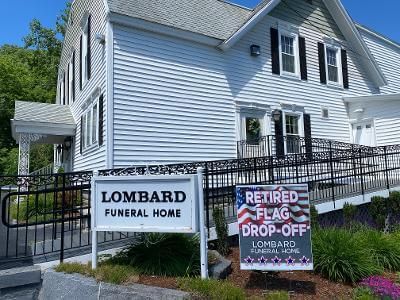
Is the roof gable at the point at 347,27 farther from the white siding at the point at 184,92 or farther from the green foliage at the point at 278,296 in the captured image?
the green foliage at the point at 278,296

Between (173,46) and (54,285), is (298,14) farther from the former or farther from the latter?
(54,285)

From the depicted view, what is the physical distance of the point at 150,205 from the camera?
4.95 m

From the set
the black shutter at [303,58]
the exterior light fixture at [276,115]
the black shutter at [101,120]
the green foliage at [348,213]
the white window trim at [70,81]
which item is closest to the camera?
the green foliage at [348,213]

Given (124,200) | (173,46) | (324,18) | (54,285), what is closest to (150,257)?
(124,200)

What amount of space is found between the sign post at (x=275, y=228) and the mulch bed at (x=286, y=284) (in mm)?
314

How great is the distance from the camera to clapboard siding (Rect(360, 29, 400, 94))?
20.8 metres

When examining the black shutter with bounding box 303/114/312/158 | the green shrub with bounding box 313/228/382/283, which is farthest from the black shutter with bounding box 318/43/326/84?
the green shrub with bounding box 313/228/382/283

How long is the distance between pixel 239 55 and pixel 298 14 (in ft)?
14.5

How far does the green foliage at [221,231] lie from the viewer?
19.9ft

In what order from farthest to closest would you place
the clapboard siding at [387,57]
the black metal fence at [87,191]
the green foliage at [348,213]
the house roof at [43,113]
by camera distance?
the clapboard siding at [387,57], the house roof at [43,113], the green foliage at [348,213], the black metal fence at [87,191]

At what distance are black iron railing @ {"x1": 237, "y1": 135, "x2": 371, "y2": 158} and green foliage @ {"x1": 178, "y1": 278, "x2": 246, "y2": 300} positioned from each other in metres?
8.59

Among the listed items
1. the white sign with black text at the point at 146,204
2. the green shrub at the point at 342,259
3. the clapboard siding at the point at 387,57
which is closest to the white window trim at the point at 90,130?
the white sign with black text at the point at 146,204

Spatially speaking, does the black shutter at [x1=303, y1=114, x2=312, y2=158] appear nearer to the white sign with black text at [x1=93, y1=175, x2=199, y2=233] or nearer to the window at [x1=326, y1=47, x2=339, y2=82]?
the window at [x1=326, y1=47, x2=339, y2=82]

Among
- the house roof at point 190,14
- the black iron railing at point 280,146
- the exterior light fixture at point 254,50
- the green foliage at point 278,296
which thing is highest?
the house roof at point 190,14
